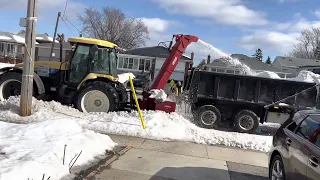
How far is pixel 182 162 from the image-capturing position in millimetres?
7973

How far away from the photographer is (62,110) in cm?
1220

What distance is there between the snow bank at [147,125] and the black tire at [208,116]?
132 centimetres

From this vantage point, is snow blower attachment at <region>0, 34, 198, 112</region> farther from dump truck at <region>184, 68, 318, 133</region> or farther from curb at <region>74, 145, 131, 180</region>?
curb at <region>74, 145, 131, 180</region>

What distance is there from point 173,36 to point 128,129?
514 centimetres

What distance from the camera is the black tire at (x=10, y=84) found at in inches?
514

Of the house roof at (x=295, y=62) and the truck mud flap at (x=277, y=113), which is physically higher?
the house roof at (x=295, y=62)

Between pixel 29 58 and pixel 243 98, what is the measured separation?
23.1 feet

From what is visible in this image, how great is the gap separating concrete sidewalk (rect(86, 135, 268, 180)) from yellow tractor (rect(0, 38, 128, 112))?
2.98 metres

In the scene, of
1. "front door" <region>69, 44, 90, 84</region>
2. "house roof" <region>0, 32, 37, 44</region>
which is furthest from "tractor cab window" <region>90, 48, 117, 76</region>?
"house roof" <region>0, 32, 37, 44</region>

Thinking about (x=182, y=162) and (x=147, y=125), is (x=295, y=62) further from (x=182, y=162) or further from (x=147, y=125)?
(x=182, y=162)

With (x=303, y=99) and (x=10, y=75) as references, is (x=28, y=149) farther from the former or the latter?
(x=303, y=99)

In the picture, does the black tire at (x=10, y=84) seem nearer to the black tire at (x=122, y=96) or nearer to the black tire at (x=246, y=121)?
the black tire at (x=122, y=96)

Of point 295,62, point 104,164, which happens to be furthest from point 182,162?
point 295,62

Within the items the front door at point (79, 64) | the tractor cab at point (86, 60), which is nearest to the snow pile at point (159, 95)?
the tractor cab at point (86, 60)
